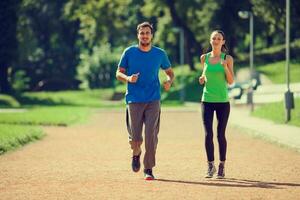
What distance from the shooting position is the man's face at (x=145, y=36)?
10828mm

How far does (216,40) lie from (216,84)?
24.0 inches

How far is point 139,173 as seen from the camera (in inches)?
468

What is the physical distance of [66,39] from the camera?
3499 inches

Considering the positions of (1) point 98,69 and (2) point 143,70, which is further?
(1) point 98,69

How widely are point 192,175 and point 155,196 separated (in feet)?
7.71

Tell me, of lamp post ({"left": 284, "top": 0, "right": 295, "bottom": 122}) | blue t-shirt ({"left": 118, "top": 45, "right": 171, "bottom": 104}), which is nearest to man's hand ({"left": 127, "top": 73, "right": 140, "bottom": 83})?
blue t-shirt ({"left": 118, "top": 45, "right": 171, "bottom": 104})

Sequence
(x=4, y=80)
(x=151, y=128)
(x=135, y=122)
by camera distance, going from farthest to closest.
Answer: (x=4, y=80)
(x=135, y=122)
(x=151, y=128)

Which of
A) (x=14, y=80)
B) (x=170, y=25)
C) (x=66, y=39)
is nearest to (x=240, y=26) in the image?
(x=170, y=25)

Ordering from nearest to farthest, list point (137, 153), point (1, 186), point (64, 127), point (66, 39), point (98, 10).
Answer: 1. point (1, 186)
2. point (137, 153)
3. point (64, 127)
4. point (98, 10)
5. point (66, 39)

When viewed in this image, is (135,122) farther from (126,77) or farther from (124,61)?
(124,61)

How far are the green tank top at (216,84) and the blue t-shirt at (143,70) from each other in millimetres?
738

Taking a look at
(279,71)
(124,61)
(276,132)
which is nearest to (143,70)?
(124,61)

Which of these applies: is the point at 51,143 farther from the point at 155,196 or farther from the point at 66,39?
the point at 66,39

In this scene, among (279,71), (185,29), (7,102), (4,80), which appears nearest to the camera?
(7,102)
